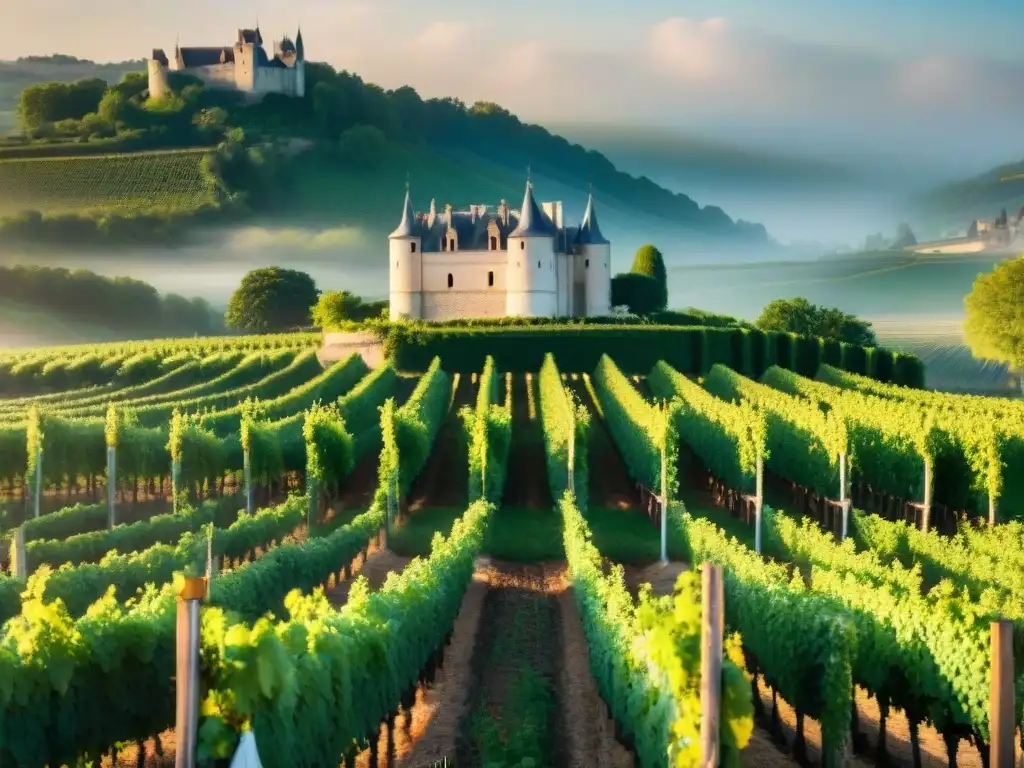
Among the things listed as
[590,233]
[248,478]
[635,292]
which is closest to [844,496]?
[248,478]

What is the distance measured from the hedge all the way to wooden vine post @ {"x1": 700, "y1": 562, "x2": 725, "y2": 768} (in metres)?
54.2

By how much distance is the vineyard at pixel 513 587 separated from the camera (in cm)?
1141

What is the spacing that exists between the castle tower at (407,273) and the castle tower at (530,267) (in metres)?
5.69

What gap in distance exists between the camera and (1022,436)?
31.4 metres

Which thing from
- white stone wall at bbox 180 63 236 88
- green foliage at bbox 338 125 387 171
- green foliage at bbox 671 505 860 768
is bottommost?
green foliage at bbox 671 505 860 768

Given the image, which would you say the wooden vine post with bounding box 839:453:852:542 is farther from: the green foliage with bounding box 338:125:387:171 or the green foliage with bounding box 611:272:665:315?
the green foliage with bounding box 338:125:387:171

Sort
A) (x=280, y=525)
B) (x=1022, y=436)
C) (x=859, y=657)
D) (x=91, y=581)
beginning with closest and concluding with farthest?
(x=859, y=657)
(x=91, y=581)
(x=280, y=525)
(x=1022, y=436)

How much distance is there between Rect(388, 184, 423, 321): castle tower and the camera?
7862cm

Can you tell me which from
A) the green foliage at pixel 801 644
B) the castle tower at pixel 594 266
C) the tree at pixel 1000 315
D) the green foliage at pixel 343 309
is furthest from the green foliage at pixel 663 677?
the castle tower at pixel 594 266

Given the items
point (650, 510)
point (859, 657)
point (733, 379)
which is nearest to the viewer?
point (859, 657)

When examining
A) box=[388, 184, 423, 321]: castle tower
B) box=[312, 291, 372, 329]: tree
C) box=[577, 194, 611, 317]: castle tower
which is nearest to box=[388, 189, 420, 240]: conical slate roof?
box=[388, 184, 423, 321]: castle tower

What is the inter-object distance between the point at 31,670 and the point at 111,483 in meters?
16.8

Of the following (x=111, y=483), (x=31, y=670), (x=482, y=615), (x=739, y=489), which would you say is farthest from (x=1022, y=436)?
(x=31, y=670)

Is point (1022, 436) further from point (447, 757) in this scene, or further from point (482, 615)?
point (447, 757)
